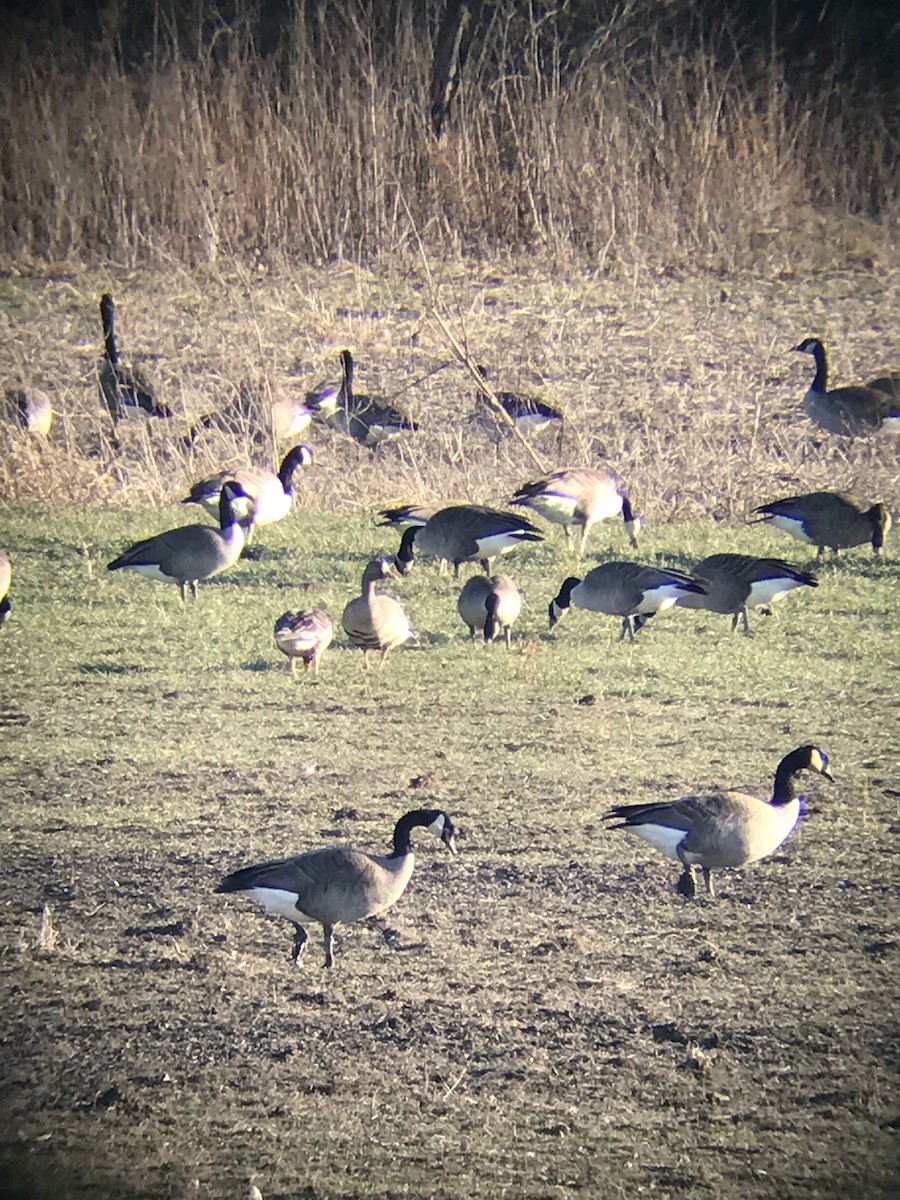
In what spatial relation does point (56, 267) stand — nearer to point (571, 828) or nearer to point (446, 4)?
point (446, 4)

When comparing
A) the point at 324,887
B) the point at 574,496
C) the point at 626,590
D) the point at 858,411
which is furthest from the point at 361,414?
the point at 324,887

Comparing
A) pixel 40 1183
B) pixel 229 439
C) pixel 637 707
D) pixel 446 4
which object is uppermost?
pixel 446 4

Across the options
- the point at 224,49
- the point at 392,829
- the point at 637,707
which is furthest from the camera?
the point at 224,49

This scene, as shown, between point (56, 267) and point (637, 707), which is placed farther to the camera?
point (56, 267)

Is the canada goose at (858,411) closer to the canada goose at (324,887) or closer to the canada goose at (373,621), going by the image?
the canada goose at (373,621)

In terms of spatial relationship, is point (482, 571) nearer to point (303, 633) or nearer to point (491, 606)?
point (491, 606)

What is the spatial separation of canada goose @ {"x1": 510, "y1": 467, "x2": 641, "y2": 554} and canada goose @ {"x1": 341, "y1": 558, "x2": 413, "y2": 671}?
2063 millimetres

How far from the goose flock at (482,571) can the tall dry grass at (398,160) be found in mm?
3520

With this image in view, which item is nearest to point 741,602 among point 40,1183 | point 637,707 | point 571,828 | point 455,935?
point 637,707

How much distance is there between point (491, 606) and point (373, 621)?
2.18 ft

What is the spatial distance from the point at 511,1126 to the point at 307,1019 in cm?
76

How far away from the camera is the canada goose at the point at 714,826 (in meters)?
5.14

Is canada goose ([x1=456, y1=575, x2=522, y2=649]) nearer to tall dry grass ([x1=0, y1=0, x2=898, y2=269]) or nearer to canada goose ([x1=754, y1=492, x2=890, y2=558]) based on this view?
canada goose ([x1=754, y1=492, x2=890, y2=558])

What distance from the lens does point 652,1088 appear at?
4293 millimetres
